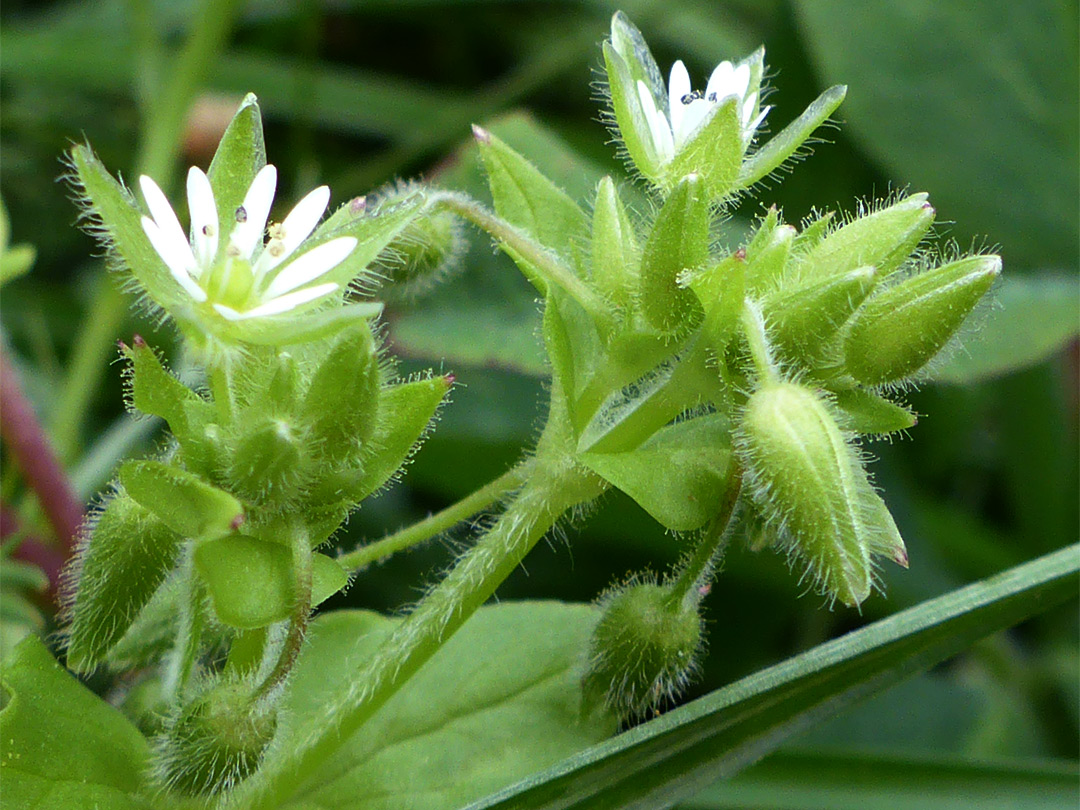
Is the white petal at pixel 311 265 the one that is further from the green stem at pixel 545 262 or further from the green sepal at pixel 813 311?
the green sepal at pixel 813 311

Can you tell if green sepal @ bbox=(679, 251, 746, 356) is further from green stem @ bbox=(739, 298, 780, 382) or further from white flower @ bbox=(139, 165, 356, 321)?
white flower @ bbox=(139, 165, 356, 321)

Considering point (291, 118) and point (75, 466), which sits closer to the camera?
point (75, 466)

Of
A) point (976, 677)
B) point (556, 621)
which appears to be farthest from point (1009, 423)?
point (556, 621)

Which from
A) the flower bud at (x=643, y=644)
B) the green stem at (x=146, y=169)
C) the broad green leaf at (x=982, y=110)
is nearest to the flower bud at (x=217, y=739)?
the flower bud at (x=643, y=644)

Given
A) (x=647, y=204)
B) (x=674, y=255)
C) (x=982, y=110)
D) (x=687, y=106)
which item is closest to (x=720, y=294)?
(x=674, y=255)

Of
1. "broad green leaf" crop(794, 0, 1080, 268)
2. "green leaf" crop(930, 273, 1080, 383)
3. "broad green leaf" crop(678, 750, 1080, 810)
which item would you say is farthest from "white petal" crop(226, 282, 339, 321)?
"broad green leaf" crop(794, 0, 1080, 268)

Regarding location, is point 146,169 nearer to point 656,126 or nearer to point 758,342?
point 656,126

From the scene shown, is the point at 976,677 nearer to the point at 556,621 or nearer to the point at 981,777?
the point at 981,777
